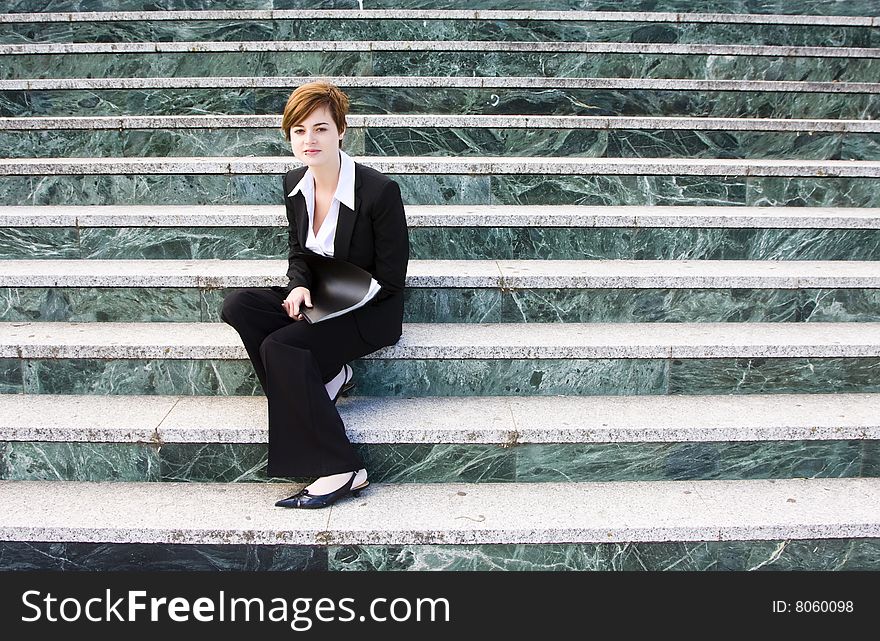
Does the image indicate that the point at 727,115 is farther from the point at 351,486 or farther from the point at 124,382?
the point at 124,382

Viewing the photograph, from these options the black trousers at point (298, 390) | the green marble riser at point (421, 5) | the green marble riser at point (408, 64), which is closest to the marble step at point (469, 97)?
the green marble riser at point (408, 64)

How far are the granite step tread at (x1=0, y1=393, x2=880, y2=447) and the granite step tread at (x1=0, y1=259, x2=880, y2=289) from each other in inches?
22.5

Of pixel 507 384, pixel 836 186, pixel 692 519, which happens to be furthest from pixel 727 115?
pixel 692 519

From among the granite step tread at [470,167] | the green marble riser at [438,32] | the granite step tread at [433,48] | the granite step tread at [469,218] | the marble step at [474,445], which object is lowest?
the marble step at [474,445]

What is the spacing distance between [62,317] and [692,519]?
3.02 metres

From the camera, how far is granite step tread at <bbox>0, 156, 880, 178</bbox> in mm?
4137

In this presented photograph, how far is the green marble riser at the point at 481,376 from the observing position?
3240mm

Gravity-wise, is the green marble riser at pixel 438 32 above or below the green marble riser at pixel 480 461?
above

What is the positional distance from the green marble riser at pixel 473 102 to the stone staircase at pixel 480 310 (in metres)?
0.02

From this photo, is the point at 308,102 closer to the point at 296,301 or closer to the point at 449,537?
the point at 296,301

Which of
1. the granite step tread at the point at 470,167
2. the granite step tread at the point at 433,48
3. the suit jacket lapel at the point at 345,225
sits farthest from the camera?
the granite step tread at the point at 433,48

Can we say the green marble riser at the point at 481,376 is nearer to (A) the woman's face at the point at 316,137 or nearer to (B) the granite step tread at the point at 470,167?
(A) the woman's face at the point at 316,137

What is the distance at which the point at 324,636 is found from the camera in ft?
8.26

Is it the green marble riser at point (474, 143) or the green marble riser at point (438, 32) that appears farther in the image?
the green marble riser at point (438, 32)
